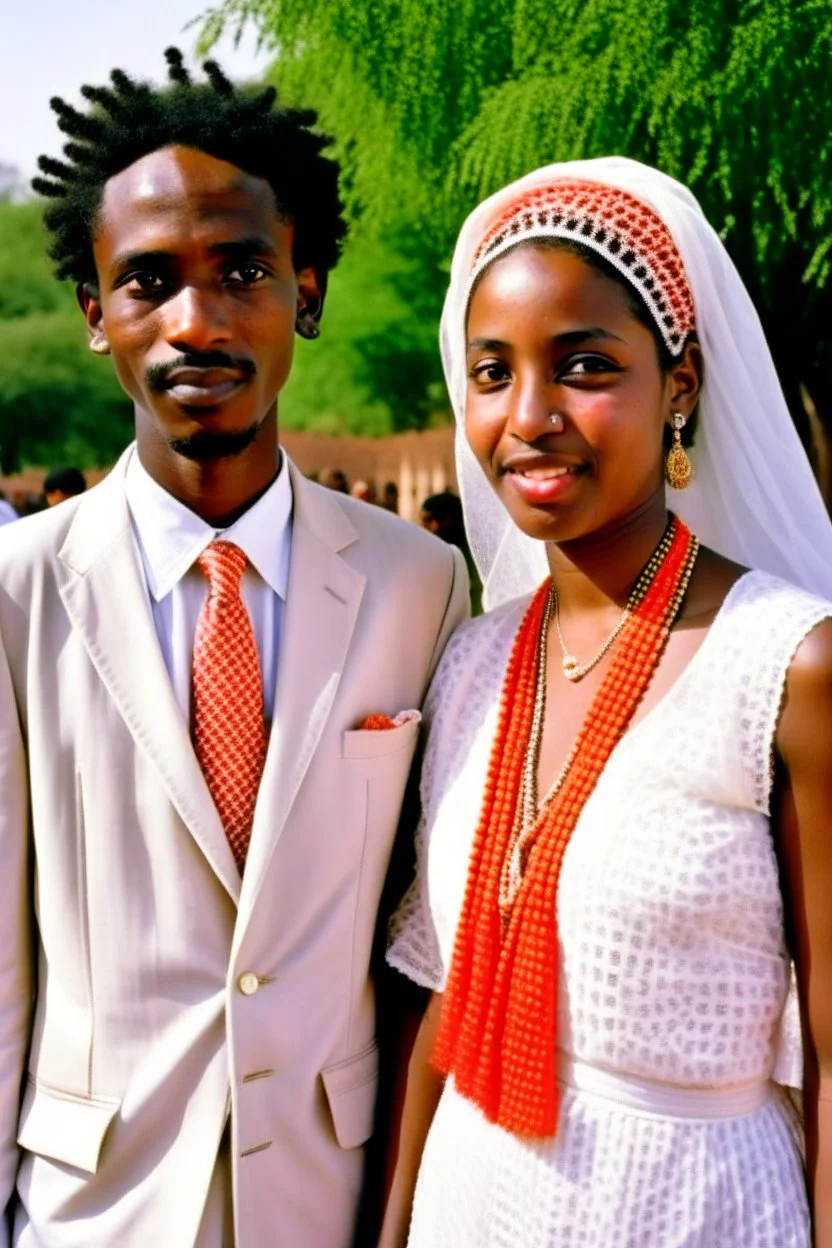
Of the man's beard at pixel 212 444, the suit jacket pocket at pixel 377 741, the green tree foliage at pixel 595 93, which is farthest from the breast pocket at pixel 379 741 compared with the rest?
the green tree foliage at pixel 595 93

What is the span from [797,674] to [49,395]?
21.4 m

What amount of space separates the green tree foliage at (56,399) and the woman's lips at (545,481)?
802 inches

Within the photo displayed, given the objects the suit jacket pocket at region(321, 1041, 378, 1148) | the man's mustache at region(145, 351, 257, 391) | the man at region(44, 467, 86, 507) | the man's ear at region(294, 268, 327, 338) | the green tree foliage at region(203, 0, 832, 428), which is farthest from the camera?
the man at region(44, 467, 86, 507)

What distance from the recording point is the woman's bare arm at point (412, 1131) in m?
2.25

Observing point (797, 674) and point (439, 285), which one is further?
point (439, 285)

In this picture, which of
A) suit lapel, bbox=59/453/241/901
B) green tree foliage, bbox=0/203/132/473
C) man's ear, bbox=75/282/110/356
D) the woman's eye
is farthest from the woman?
green tree foliage, bbox=0/203/132/473

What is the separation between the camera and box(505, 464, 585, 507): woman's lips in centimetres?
205

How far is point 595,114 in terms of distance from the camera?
7.13 m

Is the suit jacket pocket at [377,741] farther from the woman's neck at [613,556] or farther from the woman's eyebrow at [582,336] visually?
the woman's eyebrow at [582,336]

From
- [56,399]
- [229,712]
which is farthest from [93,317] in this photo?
[56,399]

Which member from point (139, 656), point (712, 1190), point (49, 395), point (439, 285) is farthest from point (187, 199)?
point (49, 395)

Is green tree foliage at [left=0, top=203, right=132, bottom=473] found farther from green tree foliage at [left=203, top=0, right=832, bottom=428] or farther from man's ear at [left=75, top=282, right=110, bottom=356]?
man's ear at [left=75, top=282, right=110, bottom=356]

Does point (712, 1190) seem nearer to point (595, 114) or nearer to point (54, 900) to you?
point (54, 900)

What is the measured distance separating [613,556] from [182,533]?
2.41ft
